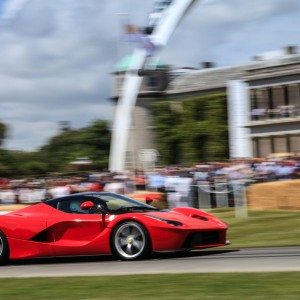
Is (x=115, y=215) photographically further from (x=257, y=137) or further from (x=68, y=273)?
(x=257, y=137)

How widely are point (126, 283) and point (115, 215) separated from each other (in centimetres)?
325

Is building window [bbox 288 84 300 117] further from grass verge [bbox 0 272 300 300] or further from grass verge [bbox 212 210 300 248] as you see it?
grass verge [bbox 0 272 300 300]

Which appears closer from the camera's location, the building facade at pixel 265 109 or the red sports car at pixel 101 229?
the red sports car at pixel 101 229

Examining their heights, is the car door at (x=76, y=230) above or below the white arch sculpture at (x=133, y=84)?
below

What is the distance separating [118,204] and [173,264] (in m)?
1.91

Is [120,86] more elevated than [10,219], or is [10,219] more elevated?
[120,86]

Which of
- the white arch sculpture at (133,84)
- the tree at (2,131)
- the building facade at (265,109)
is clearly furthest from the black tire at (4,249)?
the tree at (2,131)

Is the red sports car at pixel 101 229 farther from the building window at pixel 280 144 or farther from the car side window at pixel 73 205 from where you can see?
the building window at pixel 280 144

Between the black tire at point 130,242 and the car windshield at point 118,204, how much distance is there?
381 mm

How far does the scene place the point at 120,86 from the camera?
249ft

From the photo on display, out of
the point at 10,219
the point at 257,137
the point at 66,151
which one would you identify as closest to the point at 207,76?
the point at 257,137

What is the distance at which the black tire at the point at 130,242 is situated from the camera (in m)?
11.7

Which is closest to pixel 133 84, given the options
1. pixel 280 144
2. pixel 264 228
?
pixel 280 144

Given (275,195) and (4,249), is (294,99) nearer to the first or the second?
(275,195)
